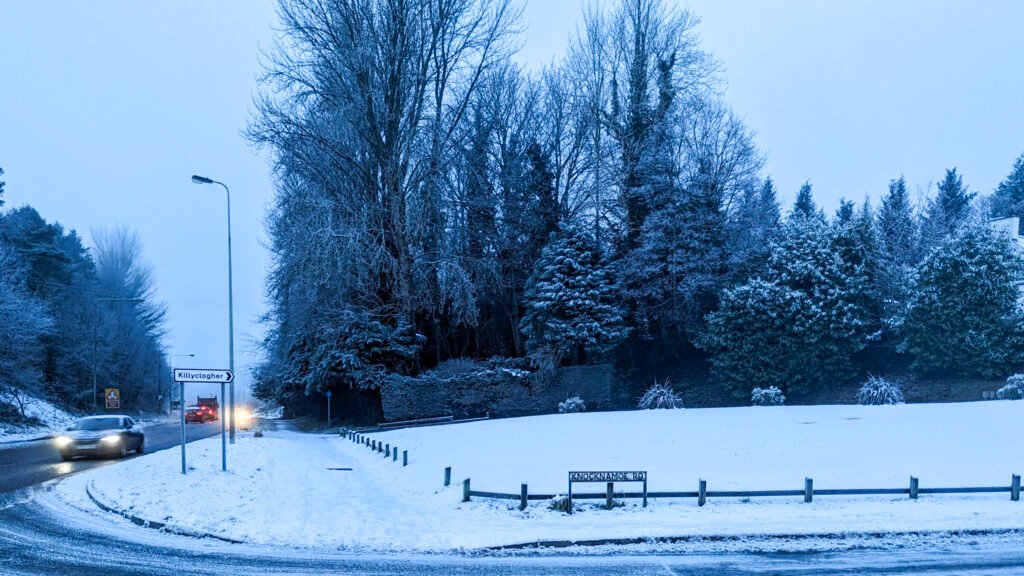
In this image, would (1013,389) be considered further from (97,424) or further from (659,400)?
(97,424)

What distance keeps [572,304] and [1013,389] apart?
57.0ft

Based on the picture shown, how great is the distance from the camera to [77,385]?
58.7 metres

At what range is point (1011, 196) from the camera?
66.0 m

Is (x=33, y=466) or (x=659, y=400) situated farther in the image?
(x=659, y=400)

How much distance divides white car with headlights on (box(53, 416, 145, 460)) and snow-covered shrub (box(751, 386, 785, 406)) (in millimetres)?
23653

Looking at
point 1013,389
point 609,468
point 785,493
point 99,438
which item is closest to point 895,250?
point 1013,389

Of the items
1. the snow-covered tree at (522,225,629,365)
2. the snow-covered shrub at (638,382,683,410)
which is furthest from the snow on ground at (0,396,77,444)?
the snow-covered shrub at (638,382,683,410)

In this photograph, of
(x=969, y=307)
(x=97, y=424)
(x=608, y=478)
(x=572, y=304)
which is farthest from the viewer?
(x=572, y=304)

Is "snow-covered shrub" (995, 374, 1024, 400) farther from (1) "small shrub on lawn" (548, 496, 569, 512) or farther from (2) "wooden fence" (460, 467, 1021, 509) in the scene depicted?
(1) "small shrub on lawn" (548, 496, 569, 512)

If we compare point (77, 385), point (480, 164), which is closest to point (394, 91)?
point (480, 164)

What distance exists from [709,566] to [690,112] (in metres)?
31.2

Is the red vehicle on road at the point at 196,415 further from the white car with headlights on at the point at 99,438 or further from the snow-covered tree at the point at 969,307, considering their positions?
the snow-covered tree at the point at 969,307

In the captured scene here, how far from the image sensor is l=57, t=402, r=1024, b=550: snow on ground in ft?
34.7

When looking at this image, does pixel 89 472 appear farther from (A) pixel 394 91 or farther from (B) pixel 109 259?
(B) pixel 109 259
